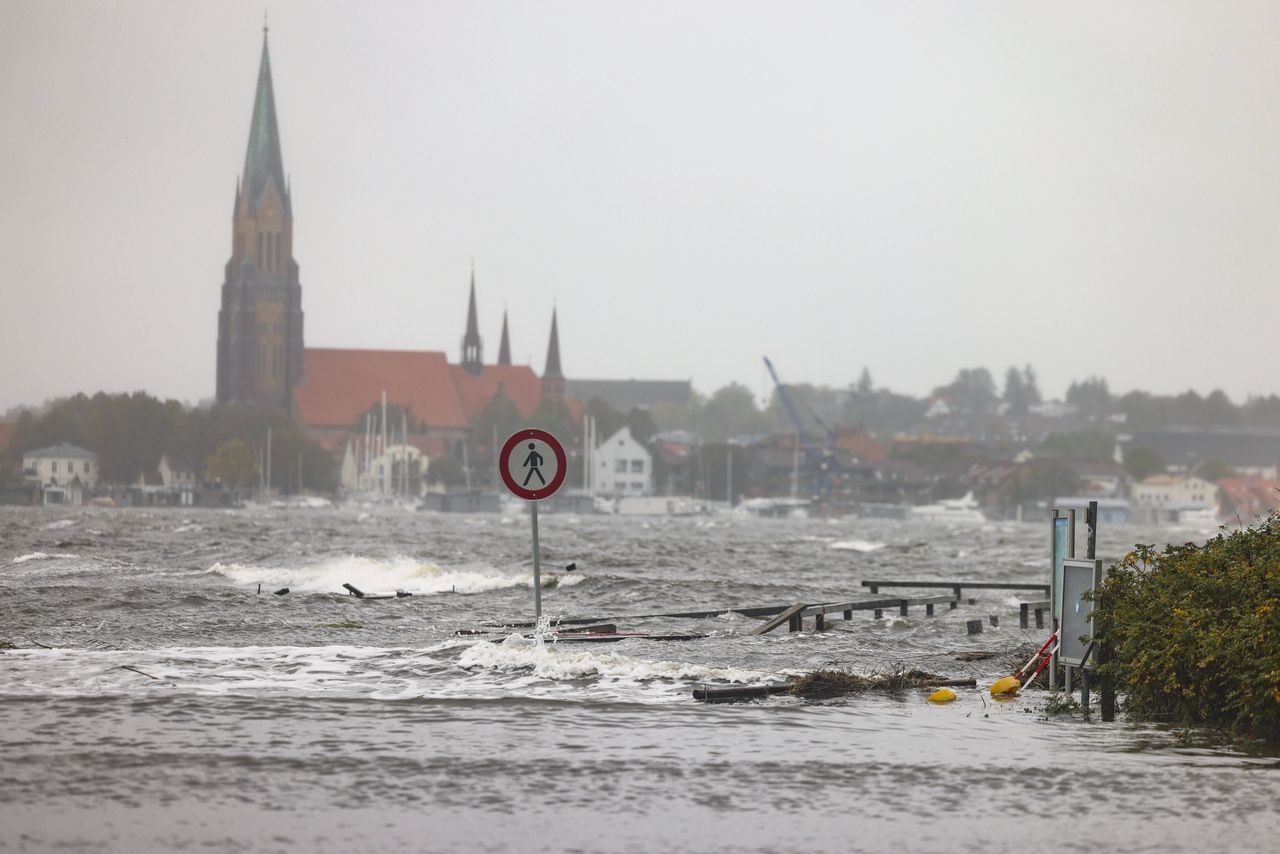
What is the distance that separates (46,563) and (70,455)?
153752 mm

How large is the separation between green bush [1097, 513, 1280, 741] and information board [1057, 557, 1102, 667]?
0.19 metres

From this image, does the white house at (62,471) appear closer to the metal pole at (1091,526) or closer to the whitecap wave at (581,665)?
the whitecap wave at (581,665)

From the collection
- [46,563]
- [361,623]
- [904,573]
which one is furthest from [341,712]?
[904,573]

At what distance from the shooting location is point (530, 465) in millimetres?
18125

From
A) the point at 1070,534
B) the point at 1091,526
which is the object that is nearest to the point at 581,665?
the point at 1070,534

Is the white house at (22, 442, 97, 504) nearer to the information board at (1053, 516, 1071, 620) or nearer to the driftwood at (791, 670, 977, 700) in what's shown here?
the driftwood at (791, 670, 977, 700)

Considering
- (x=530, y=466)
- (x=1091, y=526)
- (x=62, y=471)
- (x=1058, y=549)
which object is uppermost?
(x=530, y=466)

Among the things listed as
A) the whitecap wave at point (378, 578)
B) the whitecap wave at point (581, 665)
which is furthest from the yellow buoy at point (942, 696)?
the whitecap wave at point (378, 578)

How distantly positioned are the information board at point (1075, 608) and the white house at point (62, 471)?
7420 inches

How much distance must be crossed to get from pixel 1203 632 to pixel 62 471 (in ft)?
633

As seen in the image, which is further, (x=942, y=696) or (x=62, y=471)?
(x=62, y=471)

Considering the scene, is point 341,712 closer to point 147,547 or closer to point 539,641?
point 539,641

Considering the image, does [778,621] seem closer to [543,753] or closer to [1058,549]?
[1058,549]

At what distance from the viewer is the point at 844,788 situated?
1159cm
